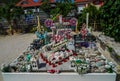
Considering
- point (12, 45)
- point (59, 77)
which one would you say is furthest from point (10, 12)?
point (59, 77)

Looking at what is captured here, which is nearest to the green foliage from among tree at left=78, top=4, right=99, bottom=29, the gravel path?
tree at left=78, top=4, right=99, bottom=29

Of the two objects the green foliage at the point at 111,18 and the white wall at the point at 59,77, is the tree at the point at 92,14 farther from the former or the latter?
the white wall at the point at 59,77

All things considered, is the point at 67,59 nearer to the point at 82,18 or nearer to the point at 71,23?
the point at 71,23

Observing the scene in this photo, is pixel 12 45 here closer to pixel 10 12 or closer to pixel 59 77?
pixel 10 12

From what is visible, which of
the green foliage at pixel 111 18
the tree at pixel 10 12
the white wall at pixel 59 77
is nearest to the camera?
the white wall at pixel 59 77

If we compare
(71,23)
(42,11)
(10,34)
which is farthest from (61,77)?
(42,11)

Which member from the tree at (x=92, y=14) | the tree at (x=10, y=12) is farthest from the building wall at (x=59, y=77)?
the tree at (x=10, y=12)
